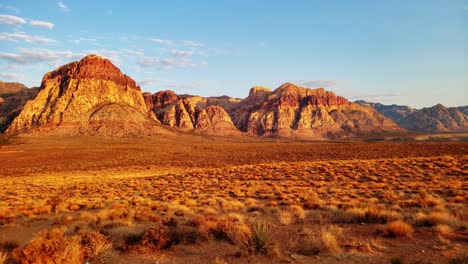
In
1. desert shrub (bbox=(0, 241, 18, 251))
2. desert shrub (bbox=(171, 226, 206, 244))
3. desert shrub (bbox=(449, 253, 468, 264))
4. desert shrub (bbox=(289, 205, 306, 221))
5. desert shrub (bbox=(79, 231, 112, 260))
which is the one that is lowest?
desert shrub (bbox=(0, 241, 18, 251))

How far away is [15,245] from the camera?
923cm

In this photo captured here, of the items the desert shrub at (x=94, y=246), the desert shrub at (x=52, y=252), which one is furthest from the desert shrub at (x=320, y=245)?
the desert shrub at (x=52, y=252)

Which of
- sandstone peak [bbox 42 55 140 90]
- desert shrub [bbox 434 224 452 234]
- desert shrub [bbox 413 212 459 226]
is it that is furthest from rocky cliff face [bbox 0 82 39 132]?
desert shrub [bbox 434 224 452 234]

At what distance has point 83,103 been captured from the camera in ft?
463

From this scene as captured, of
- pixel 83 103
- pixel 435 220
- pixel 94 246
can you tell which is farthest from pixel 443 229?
pixel 83 103

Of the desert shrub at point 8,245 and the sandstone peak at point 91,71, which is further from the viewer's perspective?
the sandstone peak at point 91,71

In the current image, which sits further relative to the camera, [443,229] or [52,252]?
[443,229]

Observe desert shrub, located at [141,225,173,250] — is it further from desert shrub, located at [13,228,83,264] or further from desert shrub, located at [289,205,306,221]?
desert shrub, located at [289,205,306,221]

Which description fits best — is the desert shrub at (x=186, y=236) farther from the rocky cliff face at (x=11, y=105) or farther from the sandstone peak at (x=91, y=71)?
the rocky cliff face at (x=11, y=105)

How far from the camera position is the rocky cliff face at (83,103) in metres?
132

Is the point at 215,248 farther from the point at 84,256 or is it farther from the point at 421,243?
the point at 421,243

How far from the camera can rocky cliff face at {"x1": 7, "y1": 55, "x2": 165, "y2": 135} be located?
132250 mm

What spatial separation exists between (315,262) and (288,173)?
22815 millimetres

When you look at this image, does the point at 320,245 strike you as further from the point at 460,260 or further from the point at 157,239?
the point at 157,239
